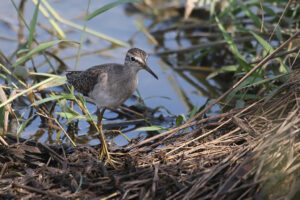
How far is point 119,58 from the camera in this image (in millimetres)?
9406

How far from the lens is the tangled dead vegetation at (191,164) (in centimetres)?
454

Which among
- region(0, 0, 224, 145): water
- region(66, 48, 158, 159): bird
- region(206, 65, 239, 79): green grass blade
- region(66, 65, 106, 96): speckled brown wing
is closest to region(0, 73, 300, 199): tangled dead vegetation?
region(66, 48, 158, 159): bird

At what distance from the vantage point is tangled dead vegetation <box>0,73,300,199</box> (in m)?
4.54

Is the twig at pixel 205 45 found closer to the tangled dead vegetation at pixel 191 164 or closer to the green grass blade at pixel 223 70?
the green grass blade at pixel 223 70

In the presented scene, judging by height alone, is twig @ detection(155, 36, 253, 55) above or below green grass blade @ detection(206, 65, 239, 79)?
above

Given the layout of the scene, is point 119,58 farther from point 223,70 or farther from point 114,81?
point 114,81

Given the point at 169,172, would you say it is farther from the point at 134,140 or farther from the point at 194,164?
the point at 134,140

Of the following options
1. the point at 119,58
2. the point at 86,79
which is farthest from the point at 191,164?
the point at 119,58

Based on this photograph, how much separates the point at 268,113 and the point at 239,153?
795mm

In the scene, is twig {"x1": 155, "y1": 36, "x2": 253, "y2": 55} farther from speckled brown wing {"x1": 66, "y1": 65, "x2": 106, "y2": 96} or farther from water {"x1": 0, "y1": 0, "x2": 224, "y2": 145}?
speckled brown wing {"x1": 66, "y1": 65, "x2": 106, "y2": 96}

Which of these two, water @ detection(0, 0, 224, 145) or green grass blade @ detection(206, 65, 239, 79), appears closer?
water @ detection(0, 0, 224, 145)

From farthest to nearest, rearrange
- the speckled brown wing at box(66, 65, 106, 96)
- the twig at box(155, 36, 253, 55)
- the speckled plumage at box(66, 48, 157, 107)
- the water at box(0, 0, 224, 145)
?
the twig at box(155, 36, 253, 55)
the water at box(0, 0, 224, 145)
the speckled brown wing at box(66, 65, 106, 96)
the speckled plumage at box(66, 48, 157, 107)

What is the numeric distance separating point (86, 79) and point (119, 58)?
2867 millimetres

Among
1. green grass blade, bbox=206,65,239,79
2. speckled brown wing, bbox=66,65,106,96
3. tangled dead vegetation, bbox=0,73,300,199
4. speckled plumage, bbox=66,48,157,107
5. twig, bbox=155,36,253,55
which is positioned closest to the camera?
tangled dead vegetation, bbox=0,73,300,199
